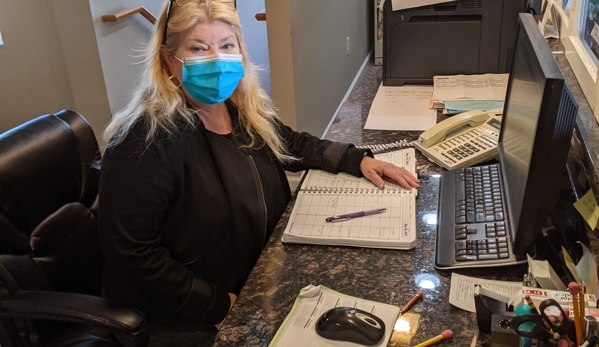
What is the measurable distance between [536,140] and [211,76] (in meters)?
0.78

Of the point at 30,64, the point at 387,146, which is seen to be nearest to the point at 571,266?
the point at 387,146

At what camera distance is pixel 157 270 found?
118 centimetres

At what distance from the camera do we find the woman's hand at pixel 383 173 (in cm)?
134

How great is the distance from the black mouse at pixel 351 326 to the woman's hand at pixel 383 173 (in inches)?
21.0

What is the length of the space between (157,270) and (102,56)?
7.07 ft

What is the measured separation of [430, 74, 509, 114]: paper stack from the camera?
180 centimetres

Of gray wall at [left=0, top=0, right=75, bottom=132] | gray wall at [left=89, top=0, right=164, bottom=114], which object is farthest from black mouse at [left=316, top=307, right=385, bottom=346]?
gray wall at [left=0, top=0, right=75, bottom=132]

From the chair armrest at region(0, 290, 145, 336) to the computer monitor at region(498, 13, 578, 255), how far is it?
81cm

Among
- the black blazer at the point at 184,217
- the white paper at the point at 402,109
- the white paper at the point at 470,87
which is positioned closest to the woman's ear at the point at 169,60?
the black blazer at the point at 184,217

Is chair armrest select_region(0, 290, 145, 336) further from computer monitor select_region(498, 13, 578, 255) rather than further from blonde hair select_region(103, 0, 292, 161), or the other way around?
computer monitor select_region(498, 13, 578, 255)

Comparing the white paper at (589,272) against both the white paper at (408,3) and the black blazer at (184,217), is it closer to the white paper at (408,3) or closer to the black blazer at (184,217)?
the black blazer at (184,217)

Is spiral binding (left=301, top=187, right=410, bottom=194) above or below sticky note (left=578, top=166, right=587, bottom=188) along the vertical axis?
below

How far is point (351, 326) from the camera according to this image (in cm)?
84

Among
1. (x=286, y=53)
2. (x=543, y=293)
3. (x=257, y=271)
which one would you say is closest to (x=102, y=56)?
(x=286, y=53)
